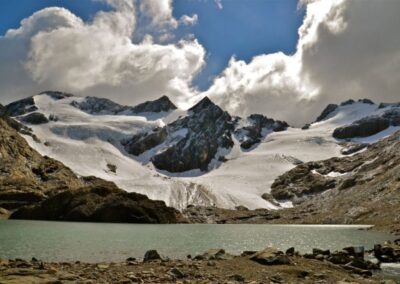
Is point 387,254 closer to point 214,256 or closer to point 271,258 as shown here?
point 271,258

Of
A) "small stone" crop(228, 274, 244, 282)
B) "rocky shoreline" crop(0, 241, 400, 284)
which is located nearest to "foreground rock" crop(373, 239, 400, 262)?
"rocky shoreline" crop(0, 241, 400, 284)

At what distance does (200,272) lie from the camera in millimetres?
29547

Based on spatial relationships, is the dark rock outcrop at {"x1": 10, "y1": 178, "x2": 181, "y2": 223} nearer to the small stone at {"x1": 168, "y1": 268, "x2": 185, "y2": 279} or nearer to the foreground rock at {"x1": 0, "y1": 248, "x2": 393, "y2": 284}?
the foreground rock at {"x1": 0, "y1": 248, "x2": 393, "y2": 284}

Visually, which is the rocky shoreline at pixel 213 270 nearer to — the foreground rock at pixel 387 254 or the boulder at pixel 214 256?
the boulder at pixel 214 256

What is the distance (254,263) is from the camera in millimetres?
34688

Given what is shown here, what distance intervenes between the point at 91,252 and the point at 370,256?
26.4m

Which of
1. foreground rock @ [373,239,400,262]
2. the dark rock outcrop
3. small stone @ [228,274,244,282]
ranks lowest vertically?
small stone @ [228,274,244,282]

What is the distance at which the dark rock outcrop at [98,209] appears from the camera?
543 ft

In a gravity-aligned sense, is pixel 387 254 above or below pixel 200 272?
above

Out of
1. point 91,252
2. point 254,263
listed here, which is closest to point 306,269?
point 254,263

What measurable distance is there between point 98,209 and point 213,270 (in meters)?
140

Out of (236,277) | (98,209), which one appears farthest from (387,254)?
(98,209)

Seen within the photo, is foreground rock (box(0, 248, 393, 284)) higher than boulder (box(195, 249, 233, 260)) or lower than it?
lower

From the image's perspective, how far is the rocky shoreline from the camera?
24562mm
